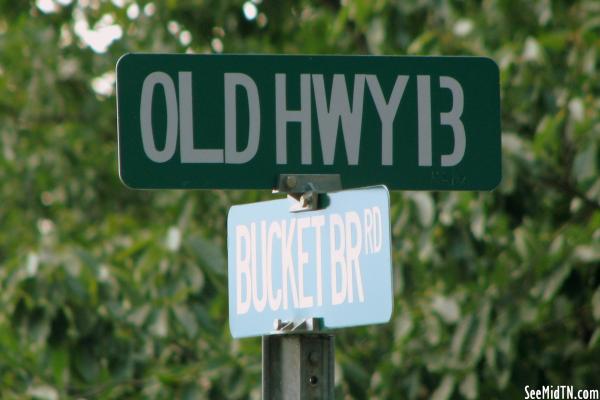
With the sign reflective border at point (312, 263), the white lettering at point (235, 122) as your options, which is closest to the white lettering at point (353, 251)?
the sign reflective border at point (312, 263)

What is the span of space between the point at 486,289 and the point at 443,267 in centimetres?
26

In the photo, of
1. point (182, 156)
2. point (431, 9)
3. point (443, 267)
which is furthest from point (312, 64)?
point (431, 9)

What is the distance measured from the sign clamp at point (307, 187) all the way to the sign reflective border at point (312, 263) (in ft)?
0.04

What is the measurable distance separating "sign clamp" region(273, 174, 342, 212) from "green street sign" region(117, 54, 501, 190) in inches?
0.4

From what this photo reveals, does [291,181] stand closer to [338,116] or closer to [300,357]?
[338,116]

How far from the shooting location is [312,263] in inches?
71.1

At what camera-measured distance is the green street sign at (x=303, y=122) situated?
1.88m

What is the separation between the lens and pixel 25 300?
12.4 ft

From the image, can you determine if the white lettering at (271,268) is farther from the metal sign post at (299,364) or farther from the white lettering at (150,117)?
the white lettering at (150,117)

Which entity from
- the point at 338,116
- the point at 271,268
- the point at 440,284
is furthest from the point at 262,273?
the point at 440,284

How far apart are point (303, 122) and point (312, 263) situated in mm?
225

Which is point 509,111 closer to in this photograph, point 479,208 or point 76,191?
point 479,208

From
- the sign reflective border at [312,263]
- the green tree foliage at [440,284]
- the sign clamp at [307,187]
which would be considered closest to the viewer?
the sign reflective border at [312,263]

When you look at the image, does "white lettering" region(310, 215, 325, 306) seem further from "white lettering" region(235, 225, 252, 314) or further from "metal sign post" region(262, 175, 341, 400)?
"white lettering" region(235, 225, 252, 314)
